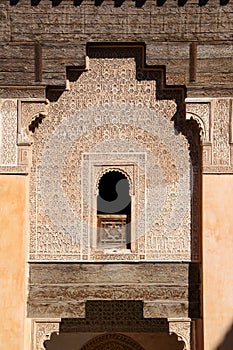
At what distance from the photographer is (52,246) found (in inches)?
368

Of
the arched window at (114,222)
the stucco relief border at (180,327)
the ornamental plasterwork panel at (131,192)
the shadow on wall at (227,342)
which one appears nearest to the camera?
the shadow on wall at (227,342)

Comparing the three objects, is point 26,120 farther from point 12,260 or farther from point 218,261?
point 218,261

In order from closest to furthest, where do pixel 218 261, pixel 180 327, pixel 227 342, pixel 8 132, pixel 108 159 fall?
pixel 227 342
pixel 218 261
pixel 180 327
pixel 8 132
pixel 108 159

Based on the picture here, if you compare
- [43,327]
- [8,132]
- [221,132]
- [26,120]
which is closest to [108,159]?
[26,120]

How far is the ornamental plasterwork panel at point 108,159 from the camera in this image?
934 cm

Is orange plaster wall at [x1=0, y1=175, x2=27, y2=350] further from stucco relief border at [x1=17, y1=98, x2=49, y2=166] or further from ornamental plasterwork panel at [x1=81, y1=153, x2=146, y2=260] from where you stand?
ornamental plasterwork panel at [x1=81, y1=153, x2=146, y2=260]

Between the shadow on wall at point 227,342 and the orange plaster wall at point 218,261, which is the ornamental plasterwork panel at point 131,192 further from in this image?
the shadow on wall at point 227,342

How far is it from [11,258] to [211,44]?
293cm

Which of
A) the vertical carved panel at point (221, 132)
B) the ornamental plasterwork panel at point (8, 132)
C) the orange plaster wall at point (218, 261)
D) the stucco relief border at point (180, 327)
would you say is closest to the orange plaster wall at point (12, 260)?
the ornamental plasterwork panel at point (8, 132)

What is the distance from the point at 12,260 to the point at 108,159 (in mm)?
1408

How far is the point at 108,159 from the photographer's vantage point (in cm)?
943

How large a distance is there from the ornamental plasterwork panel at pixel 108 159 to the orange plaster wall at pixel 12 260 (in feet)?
0.75

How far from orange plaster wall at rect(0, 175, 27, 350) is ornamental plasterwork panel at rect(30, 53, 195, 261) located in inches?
9.0

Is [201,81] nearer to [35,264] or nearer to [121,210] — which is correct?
[121,210]
